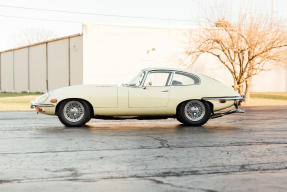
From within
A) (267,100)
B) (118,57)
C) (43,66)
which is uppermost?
(118,57)

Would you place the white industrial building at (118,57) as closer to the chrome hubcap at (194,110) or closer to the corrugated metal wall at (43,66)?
the corrugated metal wall at (43,66)

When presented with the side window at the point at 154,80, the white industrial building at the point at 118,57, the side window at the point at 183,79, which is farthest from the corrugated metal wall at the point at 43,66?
the side window at the point at 183,79

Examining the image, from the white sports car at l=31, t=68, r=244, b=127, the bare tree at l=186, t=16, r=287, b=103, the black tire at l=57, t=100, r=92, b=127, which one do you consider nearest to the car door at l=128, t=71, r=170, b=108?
the white sports car at l=31, t=68, r=244, b=127

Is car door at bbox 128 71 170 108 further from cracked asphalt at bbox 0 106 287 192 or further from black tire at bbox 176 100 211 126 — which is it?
cracked asphalt at bbox 0 106 287 192

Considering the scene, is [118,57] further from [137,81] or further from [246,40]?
[137,81]

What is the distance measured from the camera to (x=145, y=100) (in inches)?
399

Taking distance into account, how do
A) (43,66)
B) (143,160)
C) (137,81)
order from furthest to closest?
(43,66) → (137,81) → (143,160)

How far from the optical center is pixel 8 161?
5.98 meters

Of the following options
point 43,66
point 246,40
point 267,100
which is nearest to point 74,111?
point 246,40

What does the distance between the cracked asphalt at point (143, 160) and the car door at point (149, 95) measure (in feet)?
2.23

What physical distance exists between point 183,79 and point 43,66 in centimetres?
3367

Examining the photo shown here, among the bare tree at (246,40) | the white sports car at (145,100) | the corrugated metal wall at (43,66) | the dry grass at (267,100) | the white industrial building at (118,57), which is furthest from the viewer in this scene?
the corrugated metal wall at (43,66)

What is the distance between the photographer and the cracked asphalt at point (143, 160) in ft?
15.3

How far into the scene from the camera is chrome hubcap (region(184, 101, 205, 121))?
10.4 meters
